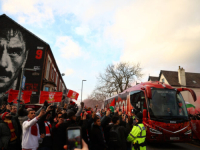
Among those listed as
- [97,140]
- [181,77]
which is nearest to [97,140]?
[97,140]

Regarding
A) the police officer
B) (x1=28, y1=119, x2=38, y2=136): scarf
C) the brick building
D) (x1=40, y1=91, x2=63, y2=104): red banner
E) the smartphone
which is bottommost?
the police officer

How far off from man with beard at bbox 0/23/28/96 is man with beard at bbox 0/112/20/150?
17337 mm

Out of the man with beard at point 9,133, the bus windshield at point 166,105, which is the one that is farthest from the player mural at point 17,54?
the man with beard at point 9,133

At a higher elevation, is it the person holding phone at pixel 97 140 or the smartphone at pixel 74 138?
the smartphone at pixel 74 138

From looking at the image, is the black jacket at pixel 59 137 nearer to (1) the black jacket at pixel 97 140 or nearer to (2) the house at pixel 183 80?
(1) the black jacket at pixel 97 140

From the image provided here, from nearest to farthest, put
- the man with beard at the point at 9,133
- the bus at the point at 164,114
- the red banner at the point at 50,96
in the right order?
the man with beard at the point at 9,133
the bus at the point at 164,114
the red banner at the point at 50,96

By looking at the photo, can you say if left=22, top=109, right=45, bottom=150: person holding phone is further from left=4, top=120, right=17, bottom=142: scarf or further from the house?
the house

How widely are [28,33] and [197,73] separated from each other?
1823 inches

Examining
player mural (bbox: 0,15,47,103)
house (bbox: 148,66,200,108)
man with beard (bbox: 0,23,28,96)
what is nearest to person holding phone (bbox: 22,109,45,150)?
player mural (bbox: 0,15,47,103)

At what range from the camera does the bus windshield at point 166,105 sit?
886cm

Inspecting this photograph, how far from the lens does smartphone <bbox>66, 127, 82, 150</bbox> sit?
2412mm

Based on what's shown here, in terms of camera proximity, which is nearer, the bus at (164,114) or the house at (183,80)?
the bus at (164,114)

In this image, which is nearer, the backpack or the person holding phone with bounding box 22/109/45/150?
the person holding phone with bounding box 22/109/45/150

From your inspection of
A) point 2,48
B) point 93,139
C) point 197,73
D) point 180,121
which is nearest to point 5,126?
point 93,139
